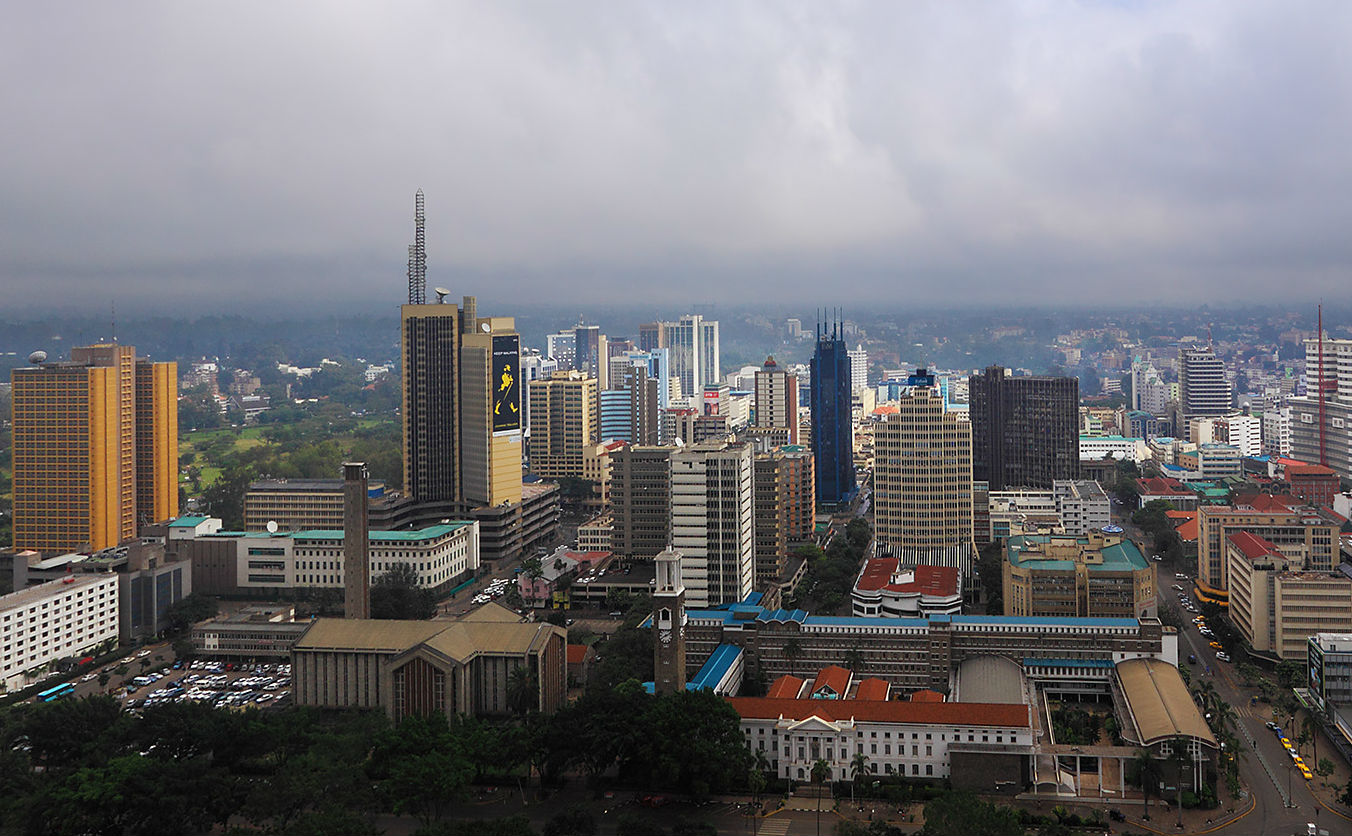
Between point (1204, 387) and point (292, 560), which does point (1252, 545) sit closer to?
point (292, 560)

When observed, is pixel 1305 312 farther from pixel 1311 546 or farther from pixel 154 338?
pixel 154 338

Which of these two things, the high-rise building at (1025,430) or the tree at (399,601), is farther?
the high-rise building at (1025,430)

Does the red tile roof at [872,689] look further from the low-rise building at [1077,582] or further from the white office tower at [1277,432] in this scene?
the white office tower at [1277,432]

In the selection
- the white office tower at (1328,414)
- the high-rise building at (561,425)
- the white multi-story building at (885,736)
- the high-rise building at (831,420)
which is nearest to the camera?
the white multi-story building at (885,736)

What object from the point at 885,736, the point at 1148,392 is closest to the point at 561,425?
the point at 885,736

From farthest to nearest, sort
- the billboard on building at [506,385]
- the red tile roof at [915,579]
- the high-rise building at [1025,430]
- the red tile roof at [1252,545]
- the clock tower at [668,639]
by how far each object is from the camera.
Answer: the high-rise building at [1025,430] → the billboard on building at [506,385] → the red tile roof at [915,579] → the red tile roof at [1252,545] → the clock tower at [668,639]

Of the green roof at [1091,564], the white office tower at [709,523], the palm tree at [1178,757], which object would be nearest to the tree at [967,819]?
the palm tree at [1178,757]

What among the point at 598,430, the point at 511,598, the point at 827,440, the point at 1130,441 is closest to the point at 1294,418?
the point at 1130,441
